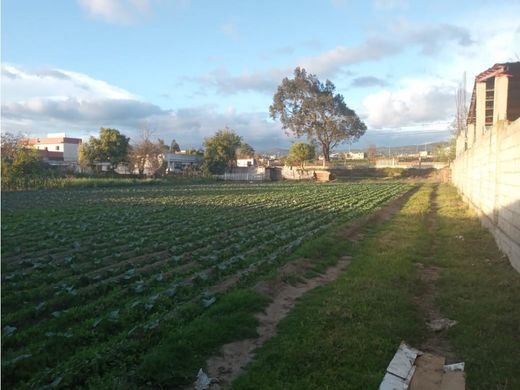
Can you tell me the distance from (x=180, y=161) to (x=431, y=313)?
82.0 m

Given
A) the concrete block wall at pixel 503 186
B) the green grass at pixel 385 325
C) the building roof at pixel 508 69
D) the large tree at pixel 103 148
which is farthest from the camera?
the large tree at pixel 103 148

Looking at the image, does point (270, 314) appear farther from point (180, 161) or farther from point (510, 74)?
point (180, 161)

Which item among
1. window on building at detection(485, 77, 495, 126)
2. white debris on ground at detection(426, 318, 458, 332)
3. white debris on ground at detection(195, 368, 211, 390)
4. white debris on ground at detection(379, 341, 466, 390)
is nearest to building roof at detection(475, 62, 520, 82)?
window on building at detection(485, 77, 495, 126)

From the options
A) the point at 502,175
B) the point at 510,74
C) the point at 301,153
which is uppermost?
the point at 510,74

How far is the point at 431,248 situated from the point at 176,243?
7.31 meters

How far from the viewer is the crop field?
526 centimetres

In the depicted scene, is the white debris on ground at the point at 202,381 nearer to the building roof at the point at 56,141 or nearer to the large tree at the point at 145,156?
the large tree at the point at 145,156

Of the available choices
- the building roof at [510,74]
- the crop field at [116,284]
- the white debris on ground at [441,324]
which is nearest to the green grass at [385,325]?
the white debris on ground at [441,324]

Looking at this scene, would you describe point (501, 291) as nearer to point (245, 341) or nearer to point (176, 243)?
point (245, 341)

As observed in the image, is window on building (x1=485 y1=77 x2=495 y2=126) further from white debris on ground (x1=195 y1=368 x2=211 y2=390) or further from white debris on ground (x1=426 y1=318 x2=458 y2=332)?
white debris on ground (x1=195 y1=368 x2=211 y2=390)

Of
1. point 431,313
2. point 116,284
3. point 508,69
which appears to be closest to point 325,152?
point 508,69

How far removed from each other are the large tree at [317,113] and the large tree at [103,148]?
32026 millimetres

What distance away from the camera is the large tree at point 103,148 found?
6712 centimetres

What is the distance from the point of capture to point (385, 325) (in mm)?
6562
